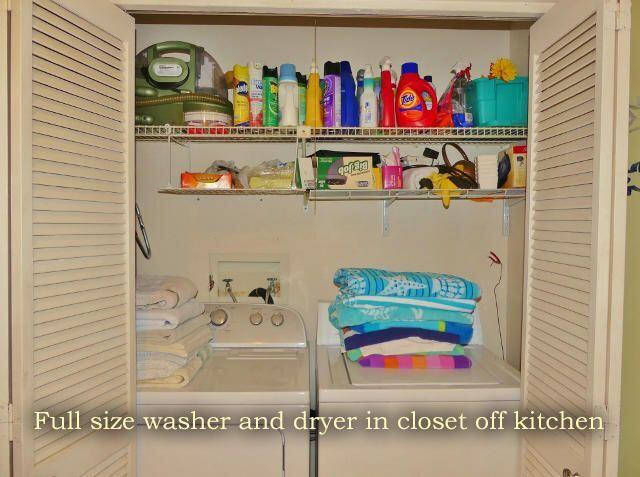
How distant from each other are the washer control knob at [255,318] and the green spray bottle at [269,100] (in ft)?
2.75

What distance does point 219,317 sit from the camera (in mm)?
2227

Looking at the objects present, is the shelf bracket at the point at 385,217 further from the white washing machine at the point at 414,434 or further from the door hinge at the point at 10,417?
the door hinge at the point at 10,417

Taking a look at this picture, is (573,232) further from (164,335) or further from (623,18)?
(164,335)

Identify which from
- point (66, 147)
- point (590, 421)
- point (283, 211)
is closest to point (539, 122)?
point (590, 421)

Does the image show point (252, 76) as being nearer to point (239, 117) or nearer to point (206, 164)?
point (239, 117)

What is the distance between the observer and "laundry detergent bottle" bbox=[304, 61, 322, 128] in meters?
2.07

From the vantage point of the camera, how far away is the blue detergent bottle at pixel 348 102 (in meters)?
2.09

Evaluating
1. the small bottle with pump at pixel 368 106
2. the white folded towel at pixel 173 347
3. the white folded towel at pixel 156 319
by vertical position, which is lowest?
the white folded towel at pixel 173 347

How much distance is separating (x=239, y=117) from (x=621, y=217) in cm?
144

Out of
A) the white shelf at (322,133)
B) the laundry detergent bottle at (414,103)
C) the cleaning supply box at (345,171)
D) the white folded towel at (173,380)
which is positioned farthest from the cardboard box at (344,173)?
the white folded towel at (173,380)

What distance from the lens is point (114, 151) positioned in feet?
5.05

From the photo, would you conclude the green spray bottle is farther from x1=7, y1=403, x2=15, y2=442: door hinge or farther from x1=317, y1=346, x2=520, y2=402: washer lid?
x1=7, y1=403, x2=15, y2=442: door hinge

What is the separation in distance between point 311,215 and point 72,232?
4.14 ft

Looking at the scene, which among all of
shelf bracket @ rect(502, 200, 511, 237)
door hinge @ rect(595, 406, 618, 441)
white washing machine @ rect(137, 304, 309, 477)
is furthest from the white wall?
door hinge @ rect(595, 406, 618, 441)
